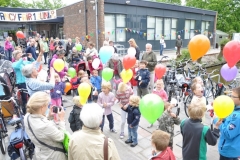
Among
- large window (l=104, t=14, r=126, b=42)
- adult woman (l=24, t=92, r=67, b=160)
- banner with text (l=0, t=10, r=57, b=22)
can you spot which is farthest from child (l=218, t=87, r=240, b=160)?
banner with text (l=0, t=10, r=57, b=22)

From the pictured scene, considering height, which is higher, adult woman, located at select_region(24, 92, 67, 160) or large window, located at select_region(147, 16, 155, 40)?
large window, located at select_region(147, 16, 155, 40)

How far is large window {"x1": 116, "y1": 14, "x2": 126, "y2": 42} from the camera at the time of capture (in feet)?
49.5

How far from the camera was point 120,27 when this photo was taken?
15.3 m

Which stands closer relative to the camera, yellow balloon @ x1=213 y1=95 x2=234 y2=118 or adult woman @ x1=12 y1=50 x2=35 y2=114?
yellow balloon @ x1=213 y1=95 x2=234 y2=118

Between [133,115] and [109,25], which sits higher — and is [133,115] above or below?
below

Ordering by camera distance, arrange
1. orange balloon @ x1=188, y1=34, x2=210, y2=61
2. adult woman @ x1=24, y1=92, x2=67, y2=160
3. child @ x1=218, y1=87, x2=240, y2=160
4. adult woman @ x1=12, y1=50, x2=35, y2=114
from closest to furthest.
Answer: adult woman @ x1=24, y1=92, x2=67, y2=160 → child @ x1=218, y1=87, x2=240, y2=160 → orange balloon @ x1=188, y1=34, x2=210, y2=61 → adult woman @ x1=12, y1=50, x2=35, y2=114

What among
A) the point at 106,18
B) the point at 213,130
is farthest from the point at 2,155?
the point at 106,18

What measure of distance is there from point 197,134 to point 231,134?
0.39m

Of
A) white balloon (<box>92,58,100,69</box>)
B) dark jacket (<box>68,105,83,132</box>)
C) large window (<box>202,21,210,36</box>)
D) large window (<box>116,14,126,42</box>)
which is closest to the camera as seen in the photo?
dark jacket (<box>68,105,83,132</box>)

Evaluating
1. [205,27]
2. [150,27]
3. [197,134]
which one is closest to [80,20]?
[150,27]

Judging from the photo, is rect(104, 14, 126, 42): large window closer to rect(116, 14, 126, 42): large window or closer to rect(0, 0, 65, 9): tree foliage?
rect(116, 14, 126, 42): large window

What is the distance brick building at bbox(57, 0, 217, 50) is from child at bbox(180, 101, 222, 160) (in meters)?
12.3

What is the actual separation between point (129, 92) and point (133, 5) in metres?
12.6

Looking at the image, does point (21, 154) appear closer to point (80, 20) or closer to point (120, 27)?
point (120, 27)
